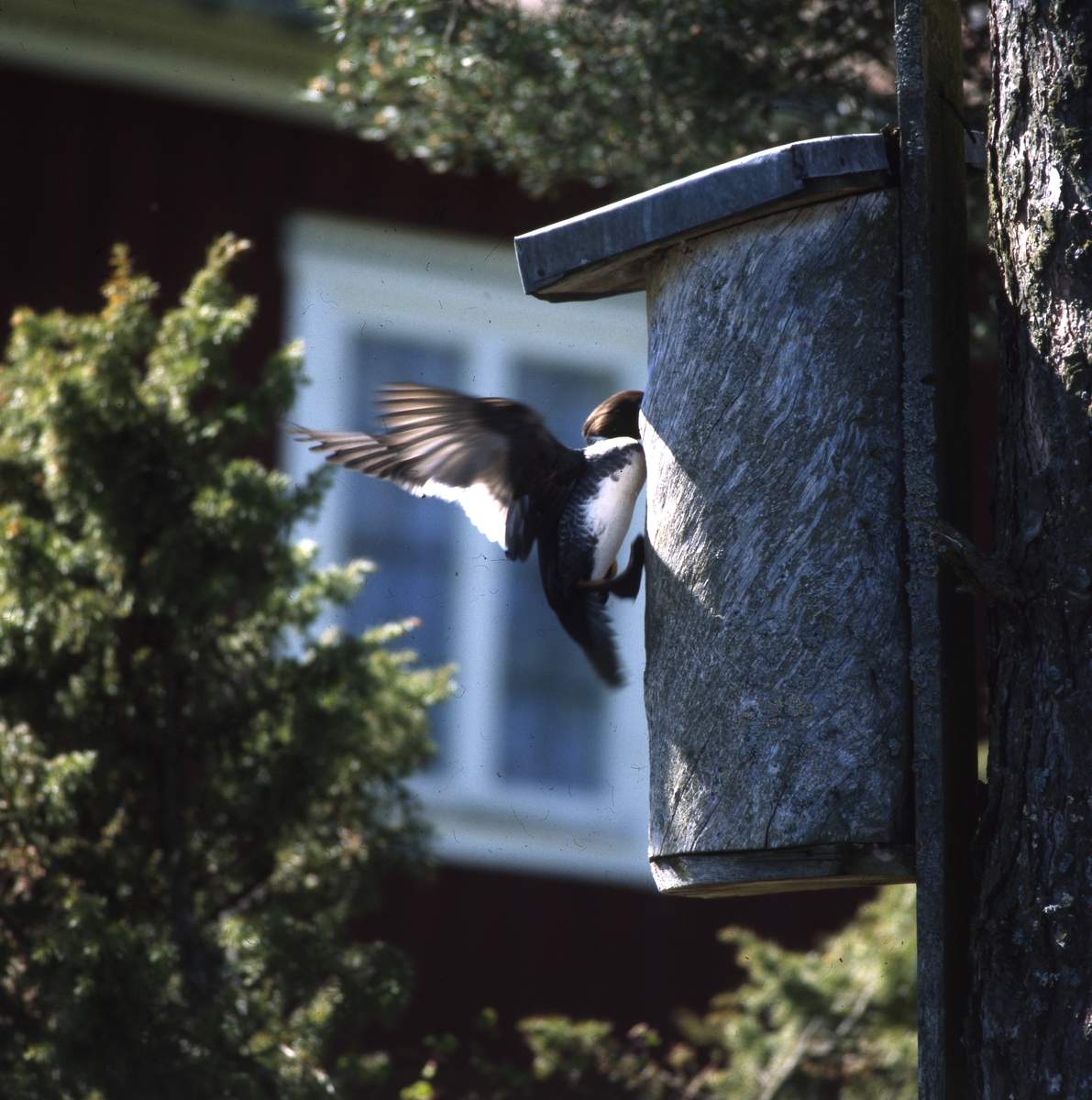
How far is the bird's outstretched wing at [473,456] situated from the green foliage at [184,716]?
19.0 inches

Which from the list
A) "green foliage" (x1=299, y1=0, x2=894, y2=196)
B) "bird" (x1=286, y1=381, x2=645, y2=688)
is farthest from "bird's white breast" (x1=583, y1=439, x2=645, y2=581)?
"green foliage" (x1=299, y1=0, x2=894, y2=196)

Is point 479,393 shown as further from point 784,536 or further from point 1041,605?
point 1041,605

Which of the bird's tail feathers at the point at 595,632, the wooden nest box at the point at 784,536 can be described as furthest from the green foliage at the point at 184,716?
the wooden nest box at the point at 784,536

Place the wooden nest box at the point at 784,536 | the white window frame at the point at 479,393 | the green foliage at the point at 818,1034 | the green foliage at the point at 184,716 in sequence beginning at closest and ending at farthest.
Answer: the wooden nest box at the point at 784,536
the green foliage at the point at 184,716
the green foliage at the point at 818,1034
the white window frame at the point at 479,393

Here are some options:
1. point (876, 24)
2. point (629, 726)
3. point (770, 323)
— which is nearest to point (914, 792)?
point (770, 323)

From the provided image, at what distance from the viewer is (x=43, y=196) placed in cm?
508

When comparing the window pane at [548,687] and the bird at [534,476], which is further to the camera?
the window pane at [548,687]

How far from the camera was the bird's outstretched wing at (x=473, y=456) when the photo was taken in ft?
8.70

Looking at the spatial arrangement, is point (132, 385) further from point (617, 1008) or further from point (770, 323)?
point (617, 1008)

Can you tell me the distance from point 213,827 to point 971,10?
2788 millimetres

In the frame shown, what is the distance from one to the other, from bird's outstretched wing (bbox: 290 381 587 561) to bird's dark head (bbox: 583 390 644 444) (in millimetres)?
166

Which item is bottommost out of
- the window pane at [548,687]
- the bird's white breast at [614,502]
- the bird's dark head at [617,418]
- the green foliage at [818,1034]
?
the green foliage at [818,1034]

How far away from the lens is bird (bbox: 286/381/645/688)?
2.55 metres

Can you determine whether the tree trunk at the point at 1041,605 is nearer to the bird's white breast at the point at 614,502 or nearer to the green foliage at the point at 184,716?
the bird's white breast at the point at 614,502
